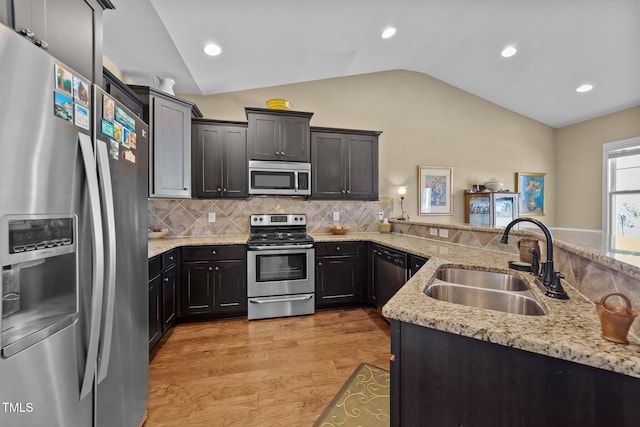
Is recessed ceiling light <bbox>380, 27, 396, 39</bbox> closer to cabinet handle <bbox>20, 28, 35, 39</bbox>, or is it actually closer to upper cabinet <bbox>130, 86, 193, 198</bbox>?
upper cabinet <bbox>130, 86, 193, 198</bbox>

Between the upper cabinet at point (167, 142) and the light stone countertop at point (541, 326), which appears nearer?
the light stone countertop at point (541, 326)

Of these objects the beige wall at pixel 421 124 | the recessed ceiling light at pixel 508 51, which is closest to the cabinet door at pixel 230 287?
the beige wall at pixel 421 124

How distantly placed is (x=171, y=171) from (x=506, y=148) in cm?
577

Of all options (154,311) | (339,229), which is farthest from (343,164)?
(154,311)

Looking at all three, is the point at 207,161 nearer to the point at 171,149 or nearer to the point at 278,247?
the point at 171,149

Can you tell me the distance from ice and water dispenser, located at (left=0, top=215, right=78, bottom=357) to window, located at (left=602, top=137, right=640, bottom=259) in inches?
251

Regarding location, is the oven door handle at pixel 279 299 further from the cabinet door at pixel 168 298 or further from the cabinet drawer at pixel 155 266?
the cabinet drawer at pixel 155 266

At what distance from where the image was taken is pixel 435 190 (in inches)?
181

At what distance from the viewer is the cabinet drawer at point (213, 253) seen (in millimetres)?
2783

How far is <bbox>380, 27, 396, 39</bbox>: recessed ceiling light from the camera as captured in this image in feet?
9.65

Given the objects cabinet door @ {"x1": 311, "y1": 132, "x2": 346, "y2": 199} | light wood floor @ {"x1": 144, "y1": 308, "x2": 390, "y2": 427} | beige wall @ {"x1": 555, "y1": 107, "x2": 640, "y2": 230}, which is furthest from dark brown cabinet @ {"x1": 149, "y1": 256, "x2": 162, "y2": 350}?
beige wall @ {"x1": 555, "y1": 107, "x2": 640, "y2": 230}

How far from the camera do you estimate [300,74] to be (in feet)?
11.7

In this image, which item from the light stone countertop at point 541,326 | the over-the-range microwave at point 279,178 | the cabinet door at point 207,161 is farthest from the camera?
the over-the-range microwave at point 279,178

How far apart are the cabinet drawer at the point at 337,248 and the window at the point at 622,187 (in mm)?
4294
